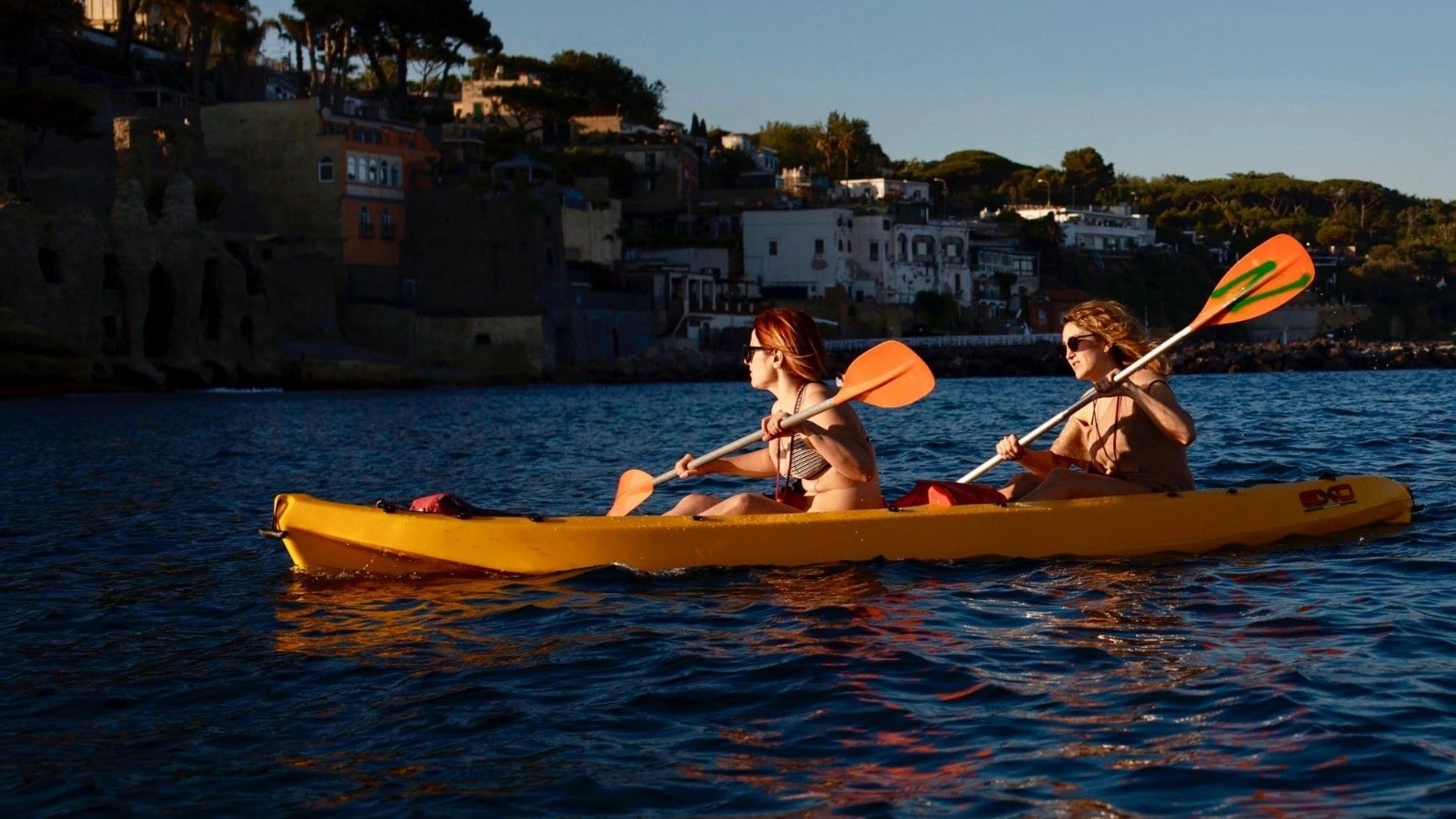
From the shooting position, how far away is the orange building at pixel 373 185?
6147cm

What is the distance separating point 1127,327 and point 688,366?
56.7 meters

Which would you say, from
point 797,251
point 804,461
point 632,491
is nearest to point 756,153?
Result: point 797,251

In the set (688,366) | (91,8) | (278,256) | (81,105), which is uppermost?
(91,8)

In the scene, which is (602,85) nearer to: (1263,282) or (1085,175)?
(1085,175)

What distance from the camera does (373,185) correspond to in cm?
6281

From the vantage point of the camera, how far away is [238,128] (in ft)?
208

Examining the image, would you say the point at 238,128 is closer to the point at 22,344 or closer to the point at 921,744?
the point at 22,344

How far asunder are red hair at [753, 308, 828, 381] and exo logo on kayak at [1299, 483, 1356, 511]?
362 cm

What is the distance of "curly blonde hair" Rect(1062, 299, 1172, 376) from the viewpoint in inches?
374

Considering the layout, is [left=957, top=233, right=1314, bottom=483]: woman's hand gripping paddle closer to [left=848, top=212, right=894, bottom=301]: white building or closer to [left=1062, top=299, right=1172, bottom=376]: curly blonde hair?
[left=1062, top=299, right=1172, bottom=376]: curly blonde hair

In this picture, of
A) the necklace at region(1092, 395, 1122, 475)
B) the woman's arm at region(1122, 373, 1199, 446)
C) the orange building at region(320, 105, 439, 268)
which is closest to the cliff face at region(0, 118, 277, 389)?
the orange building at region(320, 105, 439, 268)

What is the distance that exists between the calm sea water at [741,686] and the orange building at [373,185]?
5007cm

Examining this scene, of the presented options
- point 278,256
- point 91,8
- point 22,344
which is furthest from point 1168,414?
point 91,8

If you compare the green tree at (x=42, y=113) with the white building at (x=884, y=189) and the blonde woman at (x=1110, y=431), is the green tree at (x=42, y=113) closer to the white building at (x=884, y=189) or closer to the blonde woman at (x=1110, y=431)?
the blonde woman at (x=1110, y=431)
